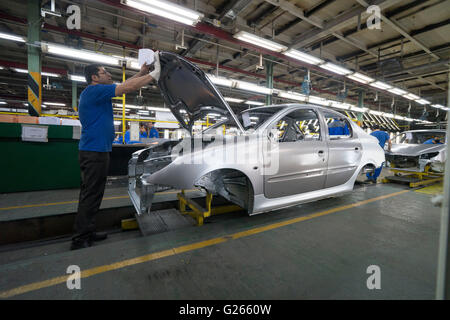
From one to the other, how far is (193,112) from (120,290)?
218cm

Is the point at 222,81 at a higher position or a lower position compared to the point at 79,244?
higher

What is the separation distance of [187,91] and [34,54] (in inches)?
207

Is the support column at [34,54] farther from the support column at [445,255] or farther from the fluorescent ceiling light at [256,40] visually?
the support column at [445,255]

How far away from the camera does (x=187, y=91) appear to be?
2.42 metres

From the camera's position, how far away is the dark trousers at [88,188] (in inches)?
76.8

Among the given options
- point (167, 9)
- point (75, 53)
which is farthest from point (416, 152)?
point (75, 53)

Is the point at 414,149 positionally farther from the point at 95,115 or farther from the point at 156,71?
the point at 95,115

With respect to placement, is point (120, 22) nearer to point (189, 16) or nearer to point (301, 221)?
point (189, 16)

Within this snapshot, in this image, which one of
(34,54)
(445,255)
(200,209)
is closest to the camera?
(445,255)

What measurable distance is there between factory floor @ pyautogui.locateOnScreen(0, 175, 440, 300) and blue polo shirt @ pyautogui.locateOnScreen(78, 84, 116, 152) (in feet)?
3.30

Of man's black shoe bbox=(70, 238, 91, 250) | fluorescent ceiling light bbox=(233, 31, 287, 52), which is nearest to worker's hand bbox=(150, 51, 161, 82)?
man's black shoe bbox=(70, 238, 91, 250)

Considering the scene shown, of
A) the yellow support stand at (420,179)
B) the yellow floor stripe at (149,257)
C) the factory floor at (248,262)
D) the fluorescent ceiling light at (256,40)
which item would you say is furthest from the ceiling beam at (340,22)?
the yellow floor stripe at (149,257)

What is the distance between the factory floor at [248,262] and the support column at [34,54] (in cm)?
418

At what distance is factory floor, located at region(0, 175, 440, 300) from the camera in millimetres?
1286
